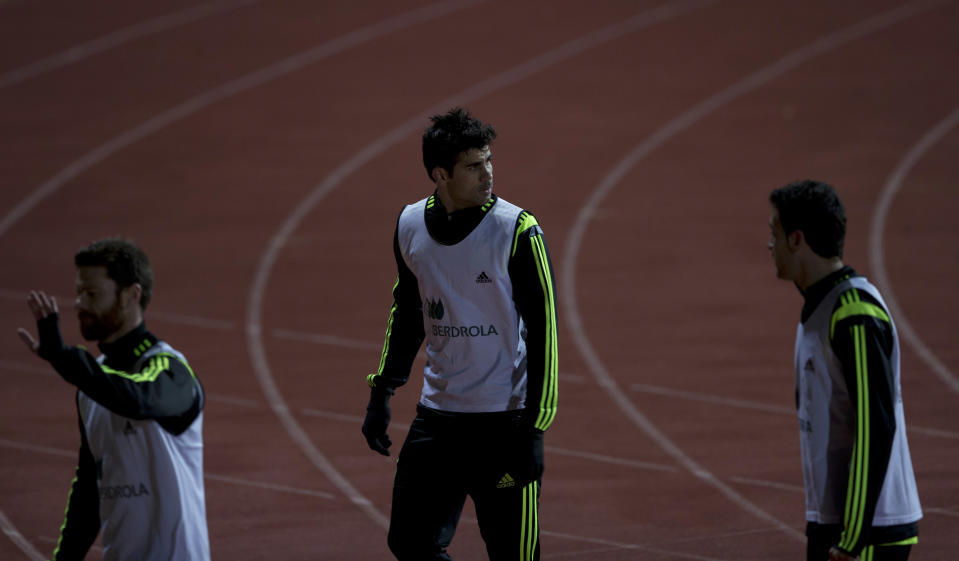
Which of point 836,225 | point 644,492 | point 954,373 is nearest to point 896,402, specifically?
point 836,225

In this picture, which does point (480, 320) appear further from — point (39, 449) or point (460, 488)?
point (39, 449)

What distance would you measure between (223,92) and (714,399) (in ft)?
30.9

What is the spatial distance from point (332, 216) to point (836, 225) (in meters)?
10.7

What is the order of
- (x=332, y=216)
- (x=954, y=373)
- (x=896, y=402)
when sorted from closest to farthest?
(x=896, y=402)
(x=954, y=373)
(x=332, y=216)

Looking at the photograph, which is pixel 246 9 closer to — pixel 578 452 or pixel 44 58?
pixel 44 58

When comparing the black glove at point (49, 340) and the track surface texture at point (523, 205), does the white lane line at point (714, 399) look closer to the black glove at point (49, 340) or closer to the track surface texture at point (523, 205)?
the track surface texture at point (523, 205)

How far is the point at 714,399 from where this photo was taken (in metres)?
10.0

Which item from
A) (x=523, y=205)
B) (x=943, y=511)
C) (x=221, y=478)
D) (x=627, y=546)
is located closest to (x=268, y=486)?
(x=221, y=478)

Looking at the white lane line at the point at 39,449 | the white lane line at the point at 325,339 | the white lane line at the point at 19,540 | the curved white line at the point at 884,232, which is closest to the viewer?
the white lane line at the point at 19,540

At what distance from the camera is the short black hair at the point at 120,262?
425cm

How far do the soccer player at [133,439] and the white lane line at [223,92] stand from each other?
10.4 meters

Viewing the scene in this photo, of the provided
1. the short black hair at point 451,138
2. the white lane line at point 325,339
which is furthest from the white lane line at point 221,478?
the short black hair at point 451,138

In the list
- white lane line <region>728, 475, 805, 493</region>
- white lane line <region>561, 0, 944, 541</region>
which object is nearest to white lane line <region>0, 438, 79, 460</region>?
white lane line <region>561, 0, 944, 541</region>

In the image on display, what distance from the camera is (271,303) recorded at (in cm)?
1244
